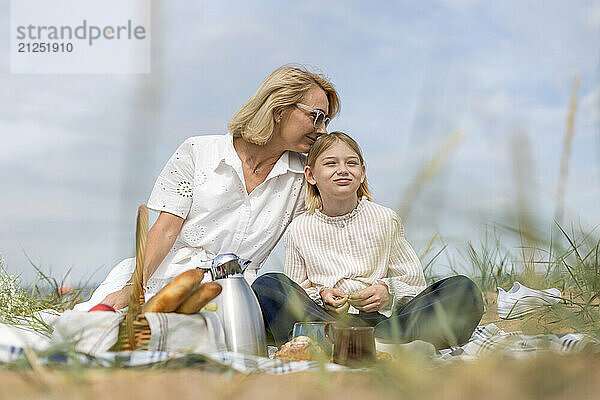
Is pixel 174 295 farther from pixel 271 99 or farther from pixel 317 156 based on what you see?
pixel 271 99

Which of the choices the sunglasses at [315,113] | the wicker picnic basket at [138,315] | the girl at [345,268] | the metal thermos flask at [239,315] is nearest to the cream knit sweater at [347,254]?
the girl at [345,268]

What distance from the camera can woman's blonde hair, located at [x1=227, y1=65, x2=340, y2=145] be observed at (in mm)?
2746

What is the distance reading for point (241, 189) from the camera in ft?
9.11

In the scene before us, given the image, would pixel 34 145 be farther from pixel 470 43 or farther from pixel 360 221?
pixel 360 221

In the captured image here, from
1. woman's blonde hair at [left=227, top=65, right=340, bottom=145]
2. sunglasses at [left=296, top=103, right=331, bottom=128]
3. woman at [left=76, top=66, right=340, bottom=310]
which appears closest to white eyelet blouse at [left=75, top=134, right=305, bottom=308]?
woman at [left=76, top=66, right=340, bottom=310]

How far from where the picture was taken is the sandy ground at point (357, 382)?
0.78 meters

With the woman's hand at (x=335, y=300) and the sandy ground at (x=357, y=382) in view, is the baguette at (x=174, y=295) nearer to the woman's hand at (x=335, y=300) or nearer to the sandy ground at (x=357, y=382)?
the sandy ground at (x=357, y=382)

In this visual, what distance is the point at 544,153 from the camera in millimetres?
854

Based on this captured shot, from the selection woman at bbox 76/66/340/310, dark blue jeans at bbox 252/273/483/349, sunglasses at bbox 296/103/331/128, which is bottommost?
dark blue jeans at bbox 252/273/483/349

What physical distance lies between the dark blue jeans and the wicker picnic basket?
2.25 feet

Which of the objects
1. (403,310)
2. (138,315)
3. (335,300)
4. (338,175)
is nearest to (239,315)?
(138,315)

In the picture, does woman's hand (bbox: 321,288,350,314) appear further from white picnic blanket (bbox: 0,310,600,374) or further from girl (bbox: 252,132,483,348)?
white picnic blanket (bbox: 0,310,600,374)

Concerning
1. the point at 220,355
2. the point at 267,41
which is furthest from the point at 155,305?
the point at 267,41

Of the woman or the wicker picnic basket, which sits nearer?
the wicker picnic basket
